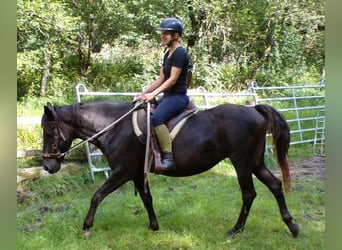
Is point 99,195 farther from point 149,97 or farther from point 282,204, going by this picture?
point 282,204

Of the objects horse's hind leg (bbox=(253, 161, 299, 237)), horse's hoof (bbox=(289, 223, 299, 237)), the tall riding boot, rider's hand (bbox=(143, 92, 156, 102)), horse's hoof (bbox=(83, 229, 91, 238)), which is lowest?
horse's hoof (bbox=(83, 229, 91, 238))

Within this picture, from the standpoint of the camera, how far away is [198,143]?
3.37 m

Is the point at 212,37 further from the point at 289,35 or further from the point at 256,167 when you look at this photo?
the point at 256,167

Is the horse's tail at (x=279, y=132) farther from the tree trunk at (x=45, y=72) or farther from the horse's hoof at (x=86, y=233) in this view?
the tree trunk at (x=45, y=72)

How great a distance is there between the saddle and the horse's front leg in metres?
0.31

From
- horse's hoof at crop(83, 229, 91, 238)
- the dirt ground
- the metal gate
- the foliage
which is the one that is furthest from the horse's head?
the foliage

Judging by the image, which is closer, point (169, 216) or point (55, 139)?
point (55, 139)

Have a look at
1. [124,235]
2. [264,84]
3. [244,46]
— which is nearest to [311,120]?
[264,84]

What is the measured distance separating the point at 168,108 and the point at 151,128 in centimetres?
24

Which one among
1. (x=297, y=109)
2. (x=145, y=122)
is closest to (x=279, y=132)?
(x=145, y=122)

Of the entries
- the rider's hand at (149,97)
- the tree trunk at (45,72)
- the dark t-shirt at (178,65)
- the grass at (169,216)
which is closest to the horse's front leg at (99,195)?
the grass at (169,216)

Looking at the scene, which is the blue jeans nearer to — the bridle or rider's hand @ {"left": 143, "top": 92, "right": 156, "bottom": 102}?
rider's hand @ {"left": 143, "top": 92, "right": 156, "bottom": 102}

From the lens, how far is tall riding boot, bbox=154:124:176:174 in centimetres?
329
